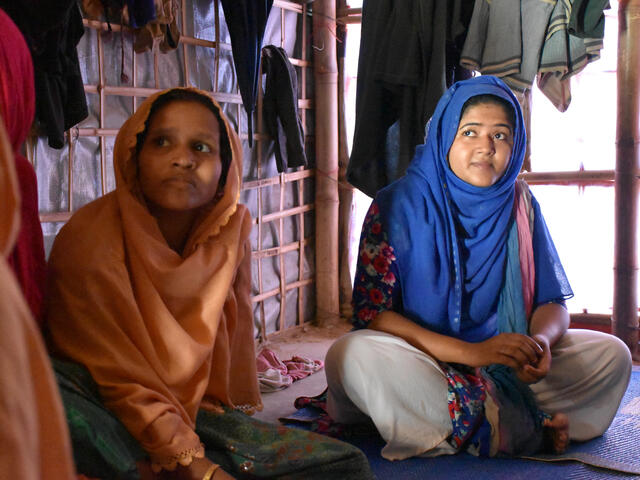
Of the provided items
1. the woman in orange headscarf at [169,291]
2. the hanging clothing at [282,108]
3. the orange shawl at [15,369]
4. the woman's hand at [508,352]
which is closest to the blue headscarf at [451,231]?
the woman's hand at [508,352]

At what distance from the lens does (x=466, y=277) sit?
221cm

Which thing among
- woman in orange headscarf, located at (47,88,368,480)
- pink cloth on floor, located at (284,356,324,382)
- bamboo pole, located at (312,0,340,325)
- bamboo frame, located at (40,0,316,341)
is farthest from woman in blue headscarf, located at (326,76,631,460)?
bamboo pole, located at (312,0,340,325)

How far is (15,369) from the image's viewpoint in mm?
453

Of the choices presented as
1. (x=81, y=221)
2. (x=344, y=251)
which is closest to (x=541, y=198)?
(x=344, y=251)

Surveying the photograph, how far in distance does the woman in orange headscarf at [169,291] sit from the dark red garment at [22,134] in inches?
3.2

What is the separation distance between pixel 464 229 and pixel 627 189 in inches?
51.6

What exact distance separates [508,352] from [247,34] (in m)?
1.72

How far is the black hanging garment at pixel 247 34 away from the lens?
2.92 meters

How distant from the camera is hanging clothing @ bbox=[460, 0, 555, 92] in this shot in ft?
9.02

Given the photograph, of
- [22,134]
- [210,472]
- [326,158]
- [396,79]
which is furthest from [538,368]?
[326,158]

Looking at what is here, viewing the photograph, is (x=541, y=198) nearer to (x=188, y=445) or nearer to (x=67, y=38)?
(x=67, y=38)

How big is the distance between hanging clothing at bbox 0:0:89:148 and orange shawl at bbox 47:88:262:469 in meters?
0.71

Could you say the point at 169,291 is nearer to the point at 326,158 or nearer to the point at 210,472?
the point at 210,472

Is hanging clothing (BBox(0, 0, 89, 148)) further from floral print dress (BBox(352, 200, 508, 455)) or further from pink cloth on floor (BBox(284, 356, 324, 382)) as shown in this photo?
pink cloth on floor (BBox(284, 356, 324, 382))
